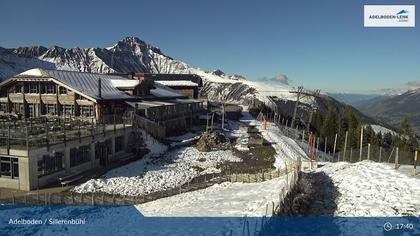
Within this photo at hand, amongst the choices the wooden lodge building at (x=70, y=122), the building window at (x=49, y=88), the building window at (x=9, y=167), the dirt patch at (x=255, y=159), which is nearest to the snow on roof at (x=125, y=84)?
the wooden lodge building at (x=70, y=122)

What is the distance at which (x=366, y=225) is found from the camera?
16.0m

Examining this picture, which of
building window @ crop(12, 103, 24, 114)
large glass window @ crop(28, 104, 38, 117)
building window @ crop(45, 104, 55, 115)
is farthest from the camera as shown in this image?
building window @ crop(12, 103, 24, 114)

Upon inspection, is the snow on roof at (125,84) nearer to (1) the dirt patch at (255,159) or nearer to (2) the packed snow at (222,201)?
(1) the dirt patch at (255,159)

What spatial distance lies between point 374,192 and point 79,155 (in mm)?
23061

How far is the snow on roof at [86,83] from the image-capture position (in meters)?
42.6

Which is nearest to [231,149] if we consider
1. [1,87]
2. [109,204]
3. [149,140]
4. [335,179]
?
[149,140]

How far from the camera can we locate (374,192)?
19.6 meters

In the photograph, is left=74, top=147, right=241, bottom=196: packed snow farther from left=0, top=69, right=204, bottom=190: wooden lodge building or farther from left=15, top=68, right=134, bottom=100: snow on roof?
left=15, top=68, right=134, bottom=100: snow on roof

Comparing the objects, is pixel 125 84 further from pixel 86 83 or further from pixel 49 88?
pixel 49 88

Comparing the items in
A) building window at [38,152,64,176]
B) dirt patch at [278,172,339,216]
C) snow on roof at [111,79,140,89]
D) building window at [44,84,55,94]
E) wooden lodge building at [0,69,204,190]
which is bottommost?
dirt patch at [278,172,339,216]

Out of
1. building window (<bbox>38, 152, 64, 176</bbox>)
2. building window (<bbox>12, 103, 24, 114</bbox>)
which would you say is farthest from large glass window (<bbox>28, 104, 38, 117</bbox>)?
building window (<bbox>38, 152, 64, 176</bbox>)

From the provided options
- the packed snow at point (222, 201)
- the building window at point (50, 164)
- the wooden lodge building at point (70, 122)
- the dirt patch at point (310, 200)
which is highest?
the wooden lodge building at point (70, 122)

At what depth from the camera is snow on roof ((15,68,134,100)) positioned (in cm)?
4259

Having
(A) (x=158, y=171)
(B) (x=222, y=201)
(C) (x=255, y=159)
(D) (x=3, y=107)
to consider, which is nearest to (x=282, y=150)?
(C) (x=255, y=159)
